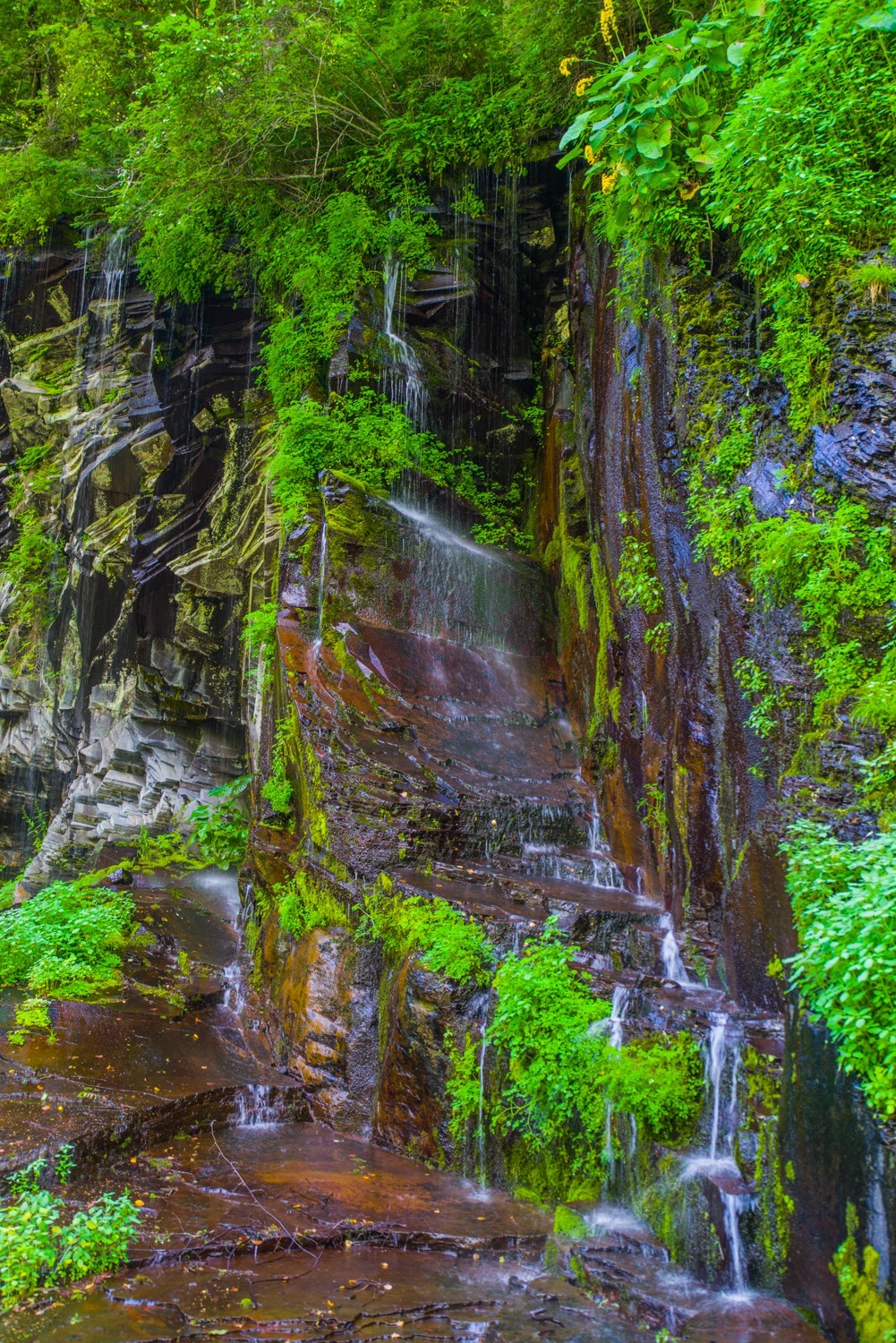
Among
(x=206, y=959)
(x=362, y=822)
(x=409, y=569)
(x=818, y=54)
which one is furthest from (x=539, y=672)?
(x=818, y=54)

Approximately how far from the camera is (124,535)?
15578 mm

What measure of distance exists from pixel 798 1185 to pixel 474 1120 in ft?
8.37

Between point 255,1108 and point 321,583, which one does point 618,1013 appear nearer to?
point 255,1108

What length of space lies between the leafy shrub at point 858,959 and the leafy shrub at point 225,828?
33.9ft

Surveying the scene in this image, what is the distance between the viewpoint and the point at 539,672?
38.1ft

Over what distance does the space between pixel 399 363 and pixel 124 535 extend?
244 inches

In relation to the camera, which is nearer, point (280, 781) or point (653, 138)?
point (653, 138)

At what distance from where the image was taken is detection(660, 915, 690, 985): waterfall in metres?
6.97

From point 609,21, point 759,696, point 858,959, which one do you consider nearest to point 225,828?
point 759,696

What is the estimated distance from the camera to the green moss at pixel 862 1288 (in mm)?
4020

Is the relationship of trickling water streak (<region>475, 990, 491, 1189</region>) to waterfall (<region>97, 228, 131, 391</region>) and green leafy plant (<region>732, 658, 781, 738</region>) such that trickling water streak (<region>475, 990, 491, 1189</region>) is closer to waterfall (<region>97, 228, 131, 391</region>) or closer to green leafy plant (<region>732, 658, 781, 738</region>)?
green leafy plant (<region>732, 658, 781, 738</region>)

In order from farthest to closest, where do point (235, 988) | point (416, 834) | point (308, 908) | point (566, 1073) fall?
point (235, 988) → point (308, 908) → point (416, 834) → point (566, 1073)

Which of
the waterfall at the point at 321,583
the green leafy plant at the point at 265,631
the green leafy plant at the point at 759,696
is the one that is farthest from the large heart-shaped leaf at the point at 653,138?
the green leafy plant at the point at 265,631

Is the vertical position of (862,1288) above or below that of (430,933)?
below
